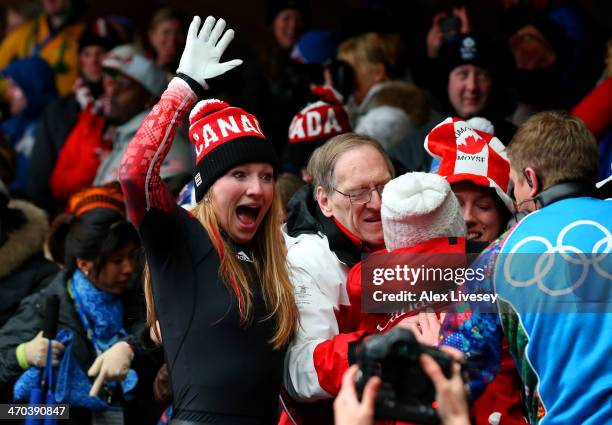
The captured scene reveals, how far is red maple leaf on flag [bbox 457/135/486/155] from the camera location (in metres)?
4.21

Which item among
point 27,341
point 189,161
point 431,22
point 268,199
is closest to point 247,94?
point 189,161

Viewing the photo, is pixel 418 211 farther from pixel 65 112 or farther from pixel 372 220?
pixel 65 112

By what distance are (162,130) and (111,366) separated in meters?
1.54

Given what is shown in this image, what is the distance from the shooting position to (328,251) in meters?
3.87

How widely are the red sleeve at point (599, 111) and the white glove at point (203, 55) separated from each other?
7.95ft

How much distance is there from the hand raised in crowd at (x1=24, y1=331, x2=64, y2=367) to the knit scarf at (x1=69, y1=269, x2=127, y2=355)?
8.6 inches

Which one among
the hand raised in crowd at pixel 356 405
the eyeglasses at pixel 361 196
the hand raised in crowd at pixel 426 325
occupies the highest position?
the hand raised in crowd at pixel 356 405

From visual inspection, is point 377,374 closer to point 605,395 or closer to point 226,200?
point 605,395

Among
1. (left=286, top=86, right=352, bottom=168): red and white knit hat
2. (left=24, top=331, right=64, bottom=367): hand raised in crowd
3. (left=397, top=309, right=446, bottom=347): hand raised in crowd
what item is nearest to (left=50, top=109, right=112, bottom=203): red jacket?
(left=286, top=86, right=352, bottom=168): red and white knit hat

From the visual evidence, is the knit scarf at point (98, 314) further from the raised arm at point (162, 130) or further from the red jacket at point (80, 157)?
the red jacket at point (80, 157)

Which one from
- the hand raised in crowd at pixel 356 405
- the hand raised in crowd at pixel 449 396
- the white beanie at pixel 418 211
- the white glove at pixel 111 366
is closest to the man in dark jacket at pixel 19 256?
the white glove at pixel 111 366

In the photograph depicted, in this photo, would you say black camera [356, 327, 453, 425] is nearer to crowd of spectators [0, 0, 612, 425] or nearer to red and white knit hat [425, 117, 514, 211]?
crowd of spectators [0, 0, 612, 425]

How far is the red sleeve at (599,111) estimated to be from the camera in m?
5.44

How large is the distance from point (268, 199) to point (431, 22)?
418 centimetres
